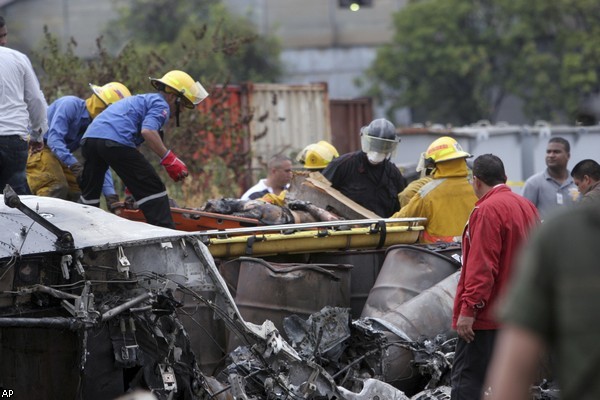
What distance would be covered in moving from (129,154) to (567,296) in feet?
20.0

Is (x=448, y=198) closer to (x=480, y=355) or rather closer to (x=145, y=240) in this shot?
(x=480, y=355)

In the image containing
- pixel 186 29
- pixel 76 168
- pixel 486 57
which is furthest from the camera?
pixel 486 57

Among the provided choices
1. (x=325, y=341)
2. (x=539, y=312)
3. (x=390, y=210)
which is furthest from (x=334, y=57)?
(x=539, y=312)

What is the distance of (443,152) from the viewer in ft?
27.6

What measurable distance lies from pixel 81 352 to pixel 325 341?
184 centimetres

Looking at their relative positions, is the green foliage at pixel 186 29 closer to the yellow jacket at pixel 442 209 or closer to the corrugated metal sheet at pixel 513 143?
the corrugated metal sheet at pixel 513 143

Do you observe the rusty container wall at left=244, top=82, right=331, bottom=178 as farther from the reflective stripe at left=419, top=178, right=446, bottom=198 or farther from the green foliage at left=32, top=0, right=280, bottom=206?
the reflective stripe at left=419, top=178, right=446, bottom=198

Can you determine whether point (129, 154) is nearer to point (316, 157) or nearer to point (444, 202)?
point (444, 202)

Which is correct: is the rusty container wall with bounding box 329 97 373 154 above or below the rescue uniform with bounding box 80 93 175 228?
below

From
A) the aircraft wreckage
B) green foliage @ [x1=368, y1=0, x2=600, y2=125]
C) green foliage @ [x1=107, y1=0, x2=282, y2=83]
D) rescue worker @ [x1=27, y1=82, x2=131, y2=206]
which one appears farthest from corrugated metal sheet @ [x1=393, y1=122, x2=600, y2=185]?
green foliage @ [x1=368, y1=0, x2=600, y2=125]

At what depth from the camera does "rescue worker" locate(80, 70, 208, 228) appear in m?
7.93

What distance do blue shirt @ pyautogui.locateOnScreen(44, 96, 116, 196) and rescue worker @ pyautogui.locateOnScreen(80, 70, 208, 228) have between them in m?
0.41

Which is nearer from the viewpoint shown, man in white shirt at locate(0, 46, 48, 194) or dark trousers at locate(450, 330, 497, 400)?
dark trousers at locate(450, 330, 497, 400)

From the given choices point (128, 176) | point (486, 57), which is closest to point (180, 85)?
point (128, 176)
